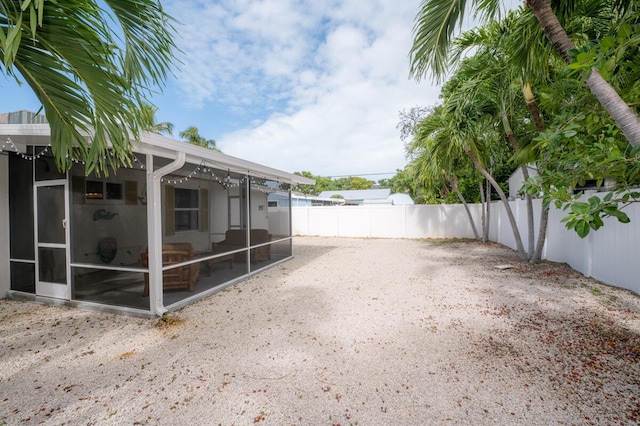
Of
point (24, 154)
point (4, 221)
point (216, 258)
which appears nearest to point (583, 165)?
point (216, 258)

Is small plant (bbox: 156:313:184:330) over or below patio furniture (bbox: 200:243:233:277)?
below

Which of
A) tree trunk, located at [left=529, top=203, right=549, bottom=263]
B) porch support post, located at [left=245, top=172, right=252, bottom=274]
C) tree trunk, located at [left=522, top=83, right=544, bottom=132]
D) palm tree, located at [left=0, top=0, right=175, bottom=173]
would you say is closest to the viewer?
→ palm tree, located at [left=0, top=0, right=175, bottom=173]

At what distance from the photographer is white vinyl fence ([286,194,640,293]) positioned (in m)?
4.57

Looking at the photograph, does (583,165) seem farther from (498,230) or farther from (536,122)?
(498,230)

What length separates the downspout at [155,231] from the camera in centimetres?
381

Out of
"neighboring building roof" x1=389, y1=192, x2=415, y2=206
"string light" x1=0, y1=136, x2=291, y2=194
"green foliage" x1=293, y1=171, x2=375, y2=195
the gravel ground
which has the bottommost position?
the gravel ground

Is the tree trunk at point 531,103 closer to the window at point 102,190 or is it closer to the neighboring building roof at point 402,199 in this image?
the window at point 102,190

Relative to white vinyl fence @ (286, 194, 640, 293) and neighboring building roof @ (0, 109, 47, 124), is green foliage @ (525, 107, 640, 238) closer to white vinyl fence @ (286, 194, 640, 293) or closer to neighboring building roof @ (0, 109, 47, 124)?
white vinyl fence @ (286, 194, 640, 293)

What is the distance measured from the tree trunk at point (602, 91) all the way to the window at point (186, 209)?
519cm

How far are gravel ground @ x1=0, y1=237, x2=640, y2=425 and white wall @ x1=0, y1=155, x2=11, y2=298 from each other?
0.56 meters

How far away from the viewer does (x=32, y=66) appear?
1.55 m

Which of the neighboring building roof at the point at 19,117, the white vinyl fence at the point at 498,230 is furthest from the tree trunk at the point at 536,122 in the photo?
the neighboring building roof at the point at 19,117

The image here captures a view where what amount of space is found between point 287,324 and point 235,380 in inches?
48.6

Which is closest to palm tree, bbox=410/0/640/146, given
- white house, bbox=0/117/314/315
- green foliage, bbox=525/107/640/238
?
green foliage, bbox=525/107/640/238
